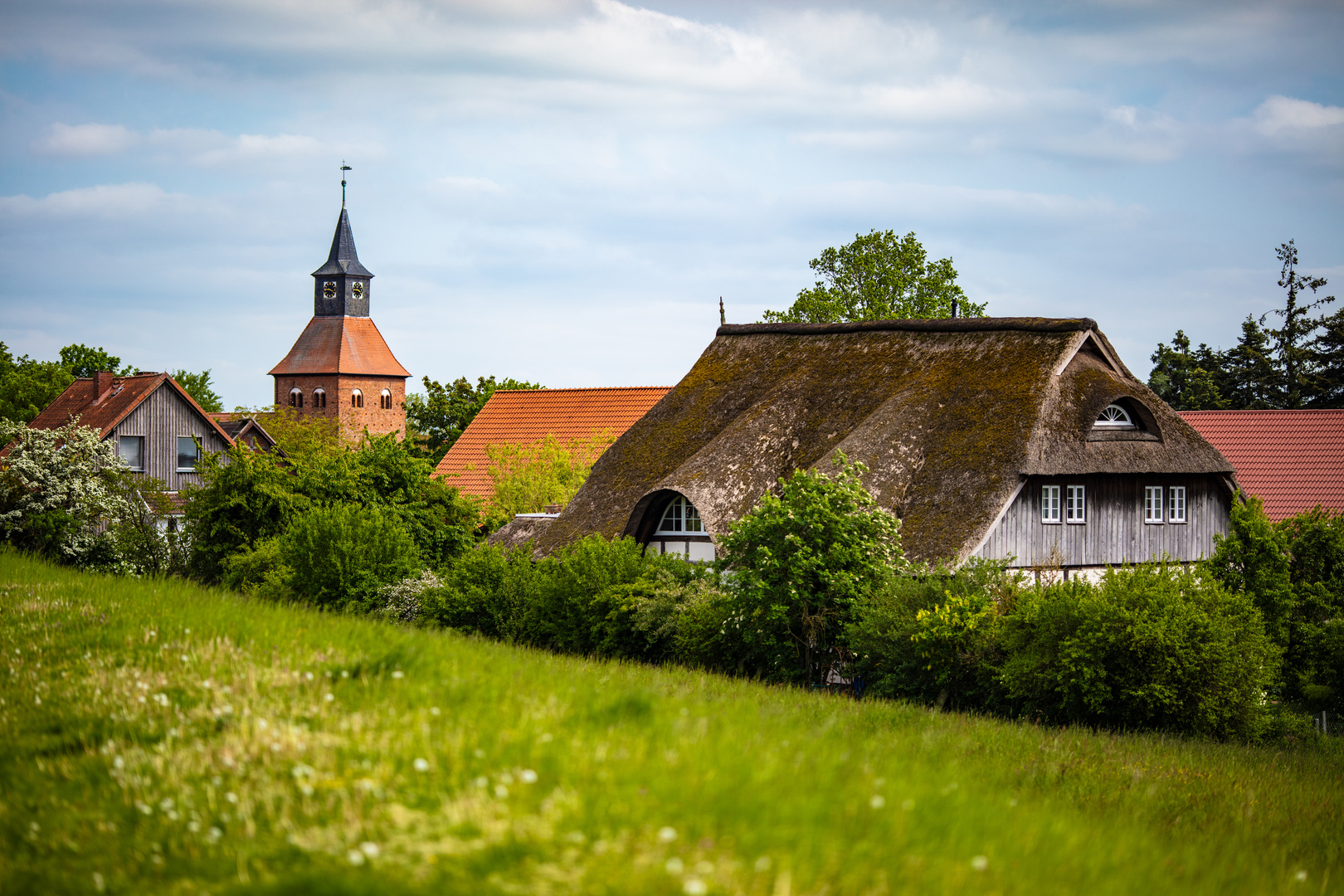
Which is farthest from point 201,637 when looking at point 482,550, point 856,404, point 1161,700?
point 856,404

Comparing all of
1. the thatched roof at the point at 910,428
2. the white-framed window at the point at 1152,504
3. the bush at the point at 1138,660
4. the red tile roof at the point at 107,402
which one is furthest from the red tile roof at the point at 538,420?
the bush at the point at 1138,660

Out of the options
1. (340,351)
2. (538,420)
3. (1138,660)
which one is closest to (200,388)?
(340,351)

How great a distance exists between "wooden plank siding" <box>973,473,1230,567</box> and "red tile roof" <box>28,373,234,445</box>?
104ft

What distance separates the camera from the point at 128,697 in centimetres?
665

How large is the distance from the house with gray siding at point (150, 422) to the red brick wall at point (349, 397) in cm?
3398

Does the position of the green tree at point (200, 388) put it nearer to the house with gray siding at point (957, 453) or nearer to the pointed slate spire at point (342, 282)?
the pointed slate spire at point (342, 282)

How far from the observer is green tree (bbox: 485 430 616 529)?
43.3m

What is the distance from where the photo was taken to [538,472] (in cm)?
4431

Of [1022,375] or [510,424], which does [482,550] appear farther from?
[510,424]

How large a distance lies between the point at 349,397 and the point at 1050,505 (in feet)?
232

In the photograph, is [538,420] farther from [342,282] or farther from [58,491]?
[342,282]

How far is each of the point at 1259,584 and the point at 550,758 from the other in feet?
59.3

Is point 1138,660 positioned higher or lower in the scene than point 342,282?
lower

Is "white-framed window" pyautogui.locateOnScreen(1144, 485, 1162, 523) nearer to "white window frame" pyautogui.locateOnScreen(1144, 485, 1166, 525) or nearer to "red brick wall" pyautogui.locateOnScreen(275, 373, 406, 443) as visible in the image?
"white window frame" pyautogui.locateOnScreen(1144, 485, 1166, 525)
